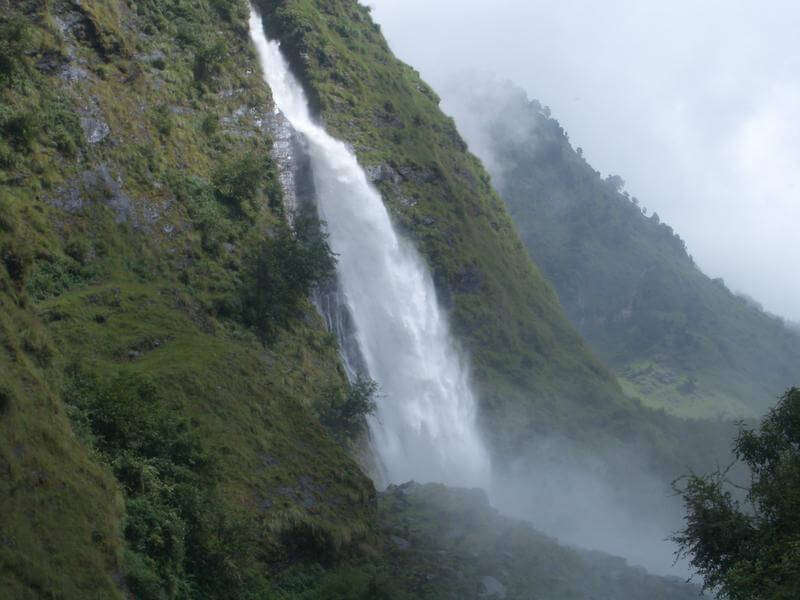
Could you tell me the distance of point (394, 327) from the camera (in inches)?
2192

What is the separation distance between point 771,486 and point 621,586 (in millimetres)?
18761

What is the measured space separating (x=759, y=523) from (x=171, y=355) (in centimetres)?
1864

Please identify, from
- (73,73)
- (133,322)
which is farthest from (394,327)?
(133,322)

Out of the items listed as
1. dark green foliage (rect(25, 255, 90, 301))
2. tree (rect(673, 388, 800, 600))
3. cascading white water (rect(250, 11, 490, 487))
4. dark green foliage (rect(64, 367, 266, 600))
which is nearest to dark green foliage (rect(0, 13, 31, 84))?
dark green foliage (rect(25, 255, 90, 301))

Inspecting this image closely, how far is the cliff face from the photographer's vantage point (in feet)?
66.2

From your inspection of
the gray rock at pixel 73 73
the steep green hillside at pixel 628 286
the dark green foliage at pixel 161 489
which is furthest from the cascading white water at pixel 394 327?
the steep green hillside at pixel 628 286

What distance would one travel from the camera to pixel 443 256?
67.6m

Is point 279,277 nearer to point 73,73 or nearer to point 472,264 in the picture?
point 73,73

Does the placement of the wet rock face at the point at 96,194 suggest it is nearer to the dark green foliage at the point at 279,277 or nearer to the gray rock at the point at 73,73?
the gray rock at the point at 73,73

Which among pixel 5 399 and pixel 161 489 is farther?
pixel 161 489

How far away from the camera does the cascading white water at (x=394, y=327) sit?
5231 centimetres

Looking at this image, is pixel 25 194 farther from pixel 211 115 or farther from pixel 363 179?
pixel 363 179

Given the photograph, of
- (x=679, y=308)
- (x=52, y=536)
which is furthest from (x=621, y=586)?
(x=679, y=308)

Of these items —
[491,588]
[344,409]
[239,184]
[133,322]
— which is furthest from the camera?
[239,184]
